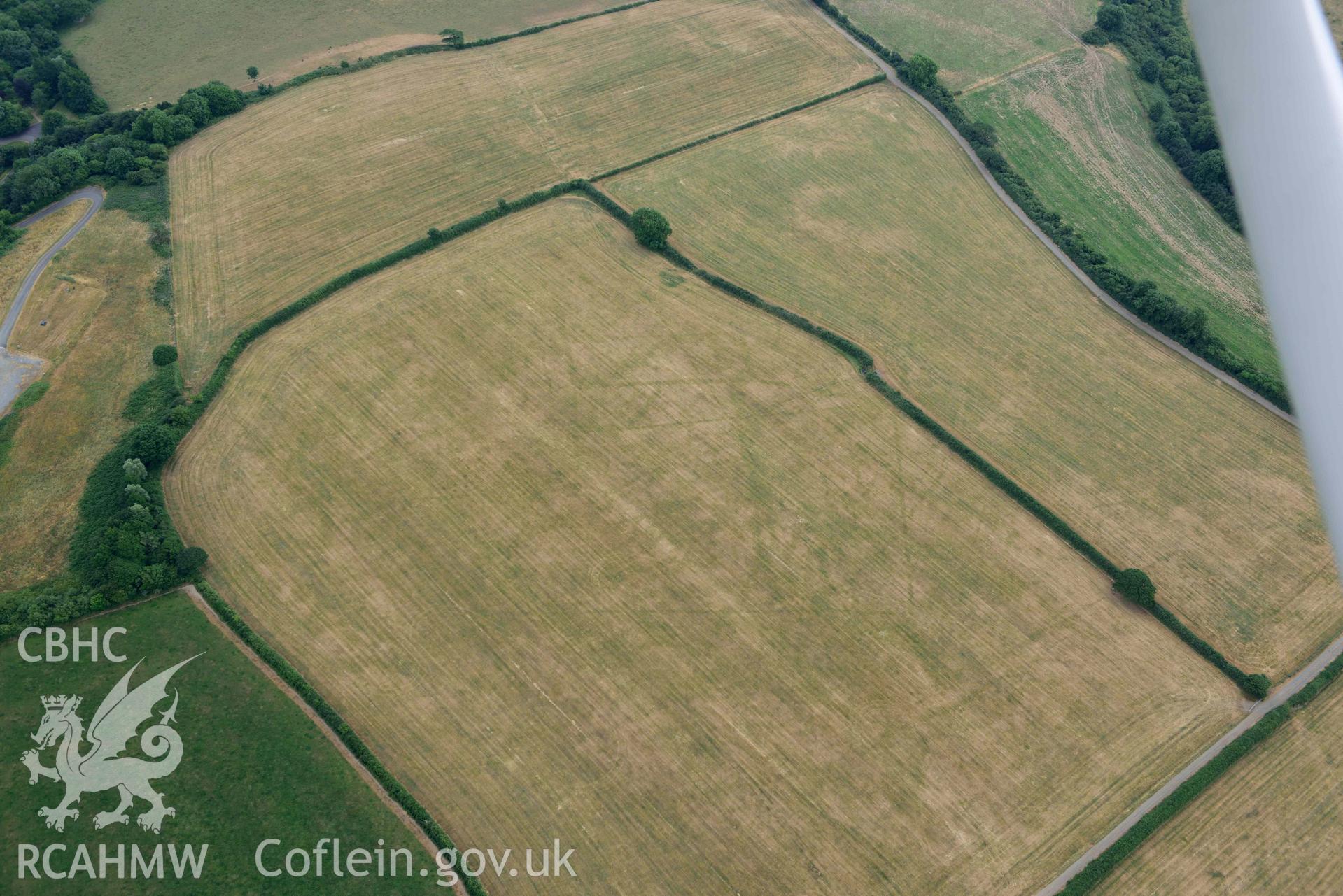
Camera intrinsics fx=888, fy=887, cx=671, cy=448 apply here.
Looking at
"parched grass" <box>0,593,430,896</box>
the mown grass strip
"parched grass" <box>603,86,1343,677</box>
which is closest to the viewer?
"parched grass" <box>0,593,430,896</box>

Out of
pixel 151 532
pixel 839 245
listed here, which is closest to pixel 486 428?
pixel 151 532

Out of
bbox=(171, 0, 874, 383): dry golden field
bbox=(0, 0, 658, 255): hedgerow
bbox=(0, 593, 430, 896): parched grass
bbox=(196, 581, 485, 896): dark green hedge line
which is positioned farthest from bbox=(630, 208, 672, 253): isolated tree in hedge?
bbox=(0, 593, 430, 896): parched grass

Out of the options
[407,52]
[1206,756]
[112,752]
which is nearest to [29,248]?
[407,52]

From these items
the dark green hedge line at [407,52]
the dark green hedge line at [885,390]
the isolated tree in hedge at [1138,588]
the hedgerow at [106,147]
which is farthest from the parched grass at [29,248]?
the isolated tree in hedge at [1138,588]

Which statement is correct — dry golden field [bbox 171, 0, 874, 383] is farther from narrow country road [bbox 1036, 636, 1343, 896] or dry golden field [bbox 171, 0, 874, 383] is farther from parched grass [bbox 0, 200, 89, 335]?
narrow country road [bbox 1036, 636, 1343, 896]

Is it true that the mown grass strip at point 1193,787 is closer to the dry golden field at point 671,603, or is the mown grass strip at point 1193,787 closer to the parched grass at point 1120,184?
the dry golden field at point 671,603

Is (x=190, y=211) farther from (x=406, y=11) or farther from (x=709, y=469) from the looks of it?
(x=709, y=469)
